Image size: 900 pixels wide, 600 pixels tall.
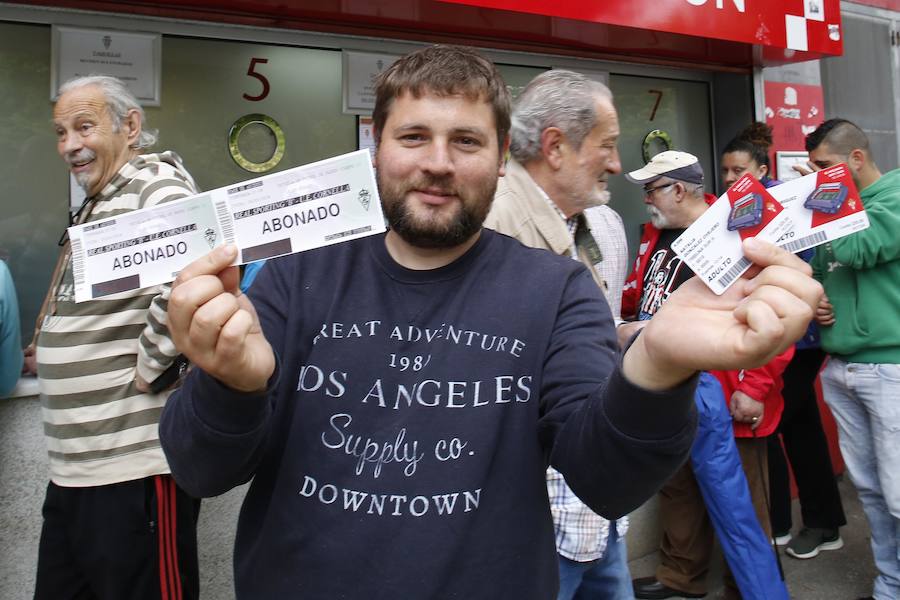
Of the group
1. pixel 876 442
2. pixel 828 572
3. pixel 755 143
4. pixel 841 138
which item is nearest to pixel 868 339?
pixel 876 442

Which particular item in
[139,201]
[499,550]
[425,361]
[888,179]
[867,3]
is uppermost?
[867,3]

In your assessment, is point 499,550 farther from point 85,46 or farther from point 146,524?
point 85,46

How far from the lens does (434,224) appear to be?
4.45 ft

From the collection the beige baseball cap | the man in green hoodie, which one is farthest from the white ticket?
the man in green hoodie

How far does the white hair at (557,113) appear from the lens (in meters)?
2.21

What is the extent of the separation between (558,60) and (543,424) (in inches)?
150

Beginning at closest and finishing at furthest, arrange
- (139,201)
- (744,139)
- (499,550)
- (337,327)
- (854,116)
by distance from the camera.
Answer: (499,550) → (337,327) → (139,201) → (744,139) → (854,116)

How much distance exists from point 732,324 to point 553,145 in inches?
53.4

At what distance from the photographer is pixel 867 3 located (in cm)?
581

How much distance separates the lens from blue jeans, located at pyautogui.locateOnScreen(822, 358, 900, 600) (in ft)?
10.7

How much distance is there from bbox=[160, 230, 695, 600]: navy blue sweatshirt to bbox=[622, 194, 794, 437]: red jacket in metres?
2.33

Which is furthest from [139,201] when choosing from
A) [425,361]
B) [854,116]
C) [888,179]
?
[854,116]

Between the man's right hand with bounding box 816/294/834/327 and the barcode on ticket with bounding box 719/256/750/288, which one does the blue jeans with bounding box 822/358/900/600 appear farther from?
the barcode on ticket with bounding box 719/256/750/288

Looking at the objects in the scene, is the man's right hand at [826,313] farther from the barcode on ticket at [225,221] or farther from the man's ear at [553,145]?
the barcode on ticket at [225,221]
